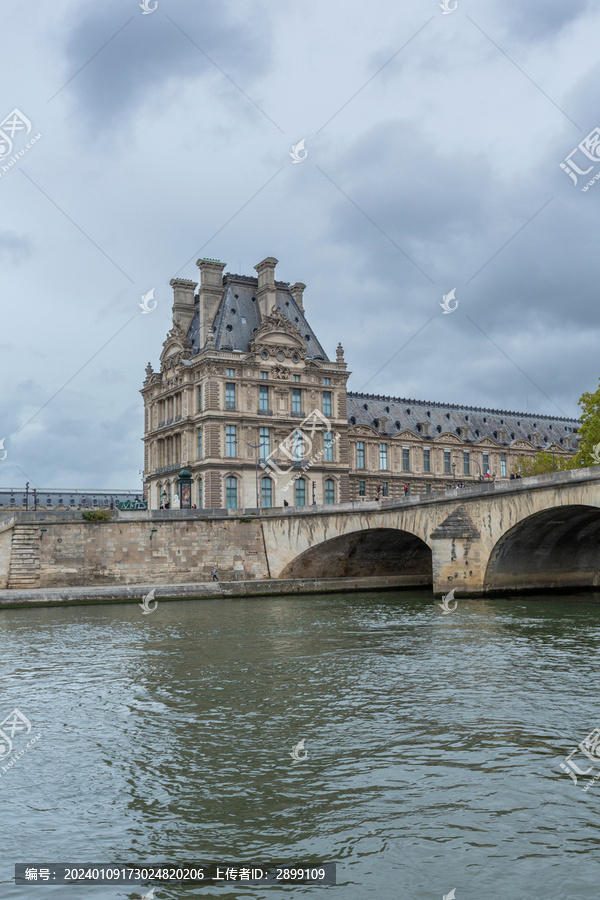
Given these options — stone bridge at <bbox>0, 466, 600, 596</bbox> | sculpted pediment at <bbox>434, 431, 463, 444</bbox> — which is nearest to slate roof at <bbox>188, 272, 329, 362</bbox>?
sculpted pediment at <bbox>434, 431, 463, 444</bbox>

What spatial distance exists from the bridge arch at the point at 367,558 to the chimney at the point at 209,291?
23352 mm

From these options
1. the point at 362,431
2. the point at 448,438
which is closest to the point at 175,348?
the point at 362,431

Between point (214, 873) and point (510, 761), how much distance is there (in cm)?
546

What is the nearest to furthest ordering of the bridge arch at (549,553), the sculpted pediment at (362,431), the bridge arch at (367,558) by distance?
the bridge arch at (549,553)
the bridge arch at (367,558)
the sculpted pediment at (362,431)

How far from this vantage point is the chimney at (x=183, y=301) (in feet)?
242

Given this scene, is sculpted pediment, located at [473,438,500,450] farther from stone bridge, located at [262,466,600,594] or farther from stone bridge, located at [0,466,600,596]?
stone bridge, located at [262,466,600,594]

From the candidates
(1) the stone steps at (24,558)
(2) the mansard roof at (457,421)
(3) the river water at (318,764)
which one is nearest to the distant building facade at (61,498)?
(2) the mansard roof at (457,421)

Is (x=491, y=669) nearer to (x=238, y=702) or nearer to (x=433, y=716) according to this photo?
(x=433, y=716)

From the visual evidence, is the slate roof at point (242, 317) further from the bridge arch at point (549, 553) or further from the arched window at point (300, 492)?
the bridge arch at point (549, 553)

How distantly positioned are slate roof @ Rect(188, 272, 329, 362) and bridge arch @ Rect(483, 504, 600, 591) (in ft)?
104

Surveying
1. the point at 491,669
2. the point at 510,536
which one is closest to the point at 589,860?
the point at 491,669

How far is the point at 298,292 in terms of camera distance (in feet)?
249

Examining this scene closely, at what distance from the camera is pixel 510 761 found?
12.8 m

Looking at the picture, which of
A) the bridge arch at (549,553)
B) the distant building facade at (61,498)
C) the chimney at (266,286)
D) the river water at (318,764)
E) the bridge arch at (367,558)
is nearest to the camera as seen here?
the river water at (318,764)
